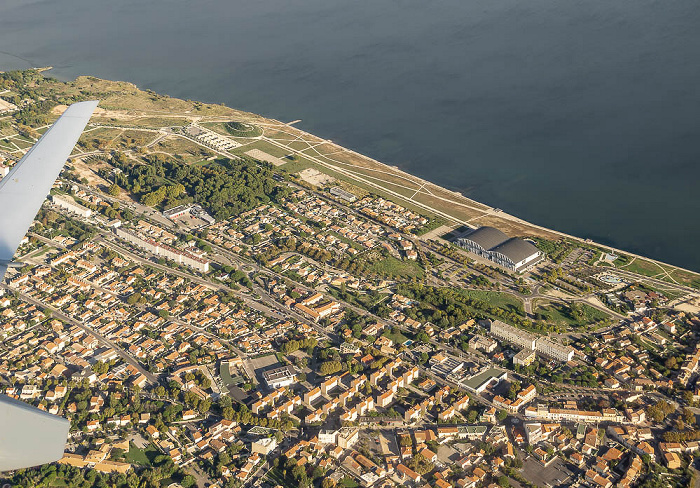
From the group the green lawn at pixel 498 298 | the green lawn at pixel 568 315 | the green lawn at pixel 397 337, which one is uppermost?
the green lawn at pixel 397 337

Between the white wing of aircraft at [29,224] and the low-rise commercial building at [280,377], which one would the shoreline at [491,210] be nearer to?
the low-rise commercial building at [280,377]

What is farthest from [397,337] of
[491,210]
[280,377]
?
[491,210]

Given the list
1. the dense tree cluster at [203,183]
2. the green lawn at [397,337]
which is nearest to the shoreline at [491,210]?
the dense tree cluster at [203,183]

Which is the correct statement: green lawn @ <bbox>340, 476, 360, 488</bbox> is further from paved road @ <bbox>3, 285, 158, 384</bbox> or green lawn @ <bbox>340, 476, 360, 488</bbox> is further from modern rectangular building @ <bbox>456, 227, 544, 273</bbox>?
modern rectangular building @ <bbox>456, 227, 544, 273</bbox>

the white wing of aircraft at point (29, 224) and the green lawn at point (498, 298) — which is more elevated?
the white wing of aircraft at point (29, 224)

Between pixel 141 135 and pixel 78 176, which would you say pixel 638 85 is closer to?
pixel 141 135

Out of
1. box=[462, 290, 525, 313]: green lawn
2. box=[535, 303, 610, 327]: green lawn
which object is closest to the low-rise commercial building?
box=[462, 290, 525, 313]: green lawn

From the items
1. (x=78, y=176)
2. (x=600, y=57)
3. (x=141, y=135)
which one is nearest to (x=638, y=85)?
(x=600, y=57)

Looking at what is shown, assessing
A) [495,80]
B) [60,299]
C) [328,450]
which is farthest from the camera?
[495,80]

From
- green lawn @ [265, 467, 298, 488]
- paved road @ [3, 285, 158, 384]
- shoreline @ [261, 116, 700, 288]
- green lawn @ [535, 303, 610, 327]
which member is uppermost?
green lawn @ [265, 467, 298, 488]
